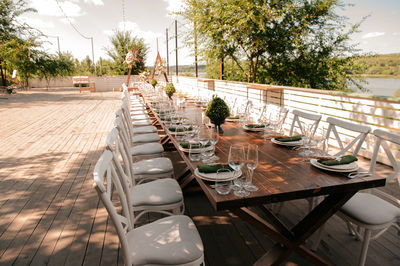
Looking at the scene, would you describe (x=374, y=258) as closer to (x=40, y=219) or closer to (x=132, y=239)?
(x=132, y=239)

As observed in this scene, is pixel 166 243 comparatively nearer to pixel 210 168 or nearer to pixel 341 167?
pixel 210 168

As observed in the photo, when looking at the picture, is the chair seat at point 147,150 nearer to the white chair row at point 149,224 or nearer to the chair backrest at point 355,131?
the white chair row at point 149,224

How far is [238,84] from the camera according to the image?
8.34m

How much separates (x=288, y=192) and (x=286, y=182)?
13 cm

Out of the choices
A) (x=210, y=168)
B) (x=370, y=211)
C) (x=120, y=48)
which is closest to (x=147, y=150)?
(x=210, y=168)

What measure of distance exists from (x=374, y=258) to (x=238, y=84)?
689 cm

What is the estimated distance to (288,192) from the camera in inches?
53.9

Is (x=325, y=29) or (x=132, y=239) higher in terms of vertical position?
(x=325, y=29)

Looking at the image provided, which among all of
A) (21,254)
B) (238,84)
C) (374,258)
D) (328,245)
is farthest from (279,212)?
(238,84)

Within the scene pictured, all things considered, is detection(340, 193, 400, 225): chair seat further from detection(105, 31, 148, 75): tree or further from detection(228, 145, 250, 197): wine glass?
detection(105, 31, 148, 75): tree

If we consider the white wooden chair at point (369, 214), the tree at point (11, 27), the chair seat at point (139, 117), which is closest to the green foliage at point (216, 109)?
the white wooden chair at point (369, 214)

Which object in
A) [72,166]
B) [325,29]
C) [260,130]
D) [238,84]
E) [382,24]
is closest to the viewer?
[260,130]

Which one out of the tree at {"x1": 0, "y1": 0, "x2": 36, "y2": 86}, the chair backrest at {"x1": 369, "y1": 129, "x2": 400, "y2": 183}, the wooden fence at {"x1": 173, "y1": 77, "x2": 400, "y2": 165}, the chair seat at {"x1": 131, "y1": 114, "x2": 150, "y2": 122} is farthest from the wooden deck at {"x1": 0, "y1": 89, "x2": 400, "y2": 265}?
the tree at {"x1": 0, "y1": 0, "x2": 36, "y2": 86}

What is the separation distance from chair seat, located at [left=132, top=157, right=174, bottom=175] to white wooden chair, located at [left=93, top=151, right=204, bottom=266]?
0.94 meters
